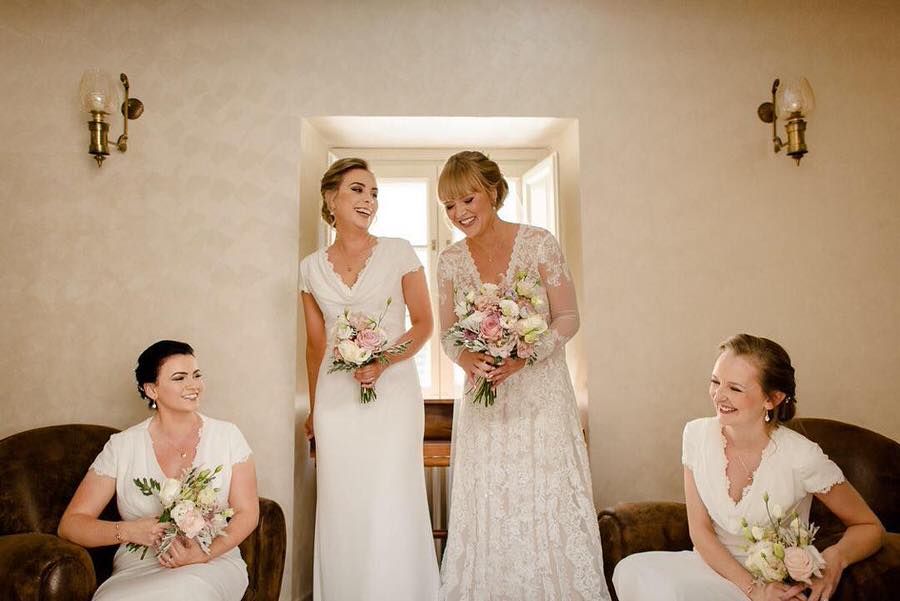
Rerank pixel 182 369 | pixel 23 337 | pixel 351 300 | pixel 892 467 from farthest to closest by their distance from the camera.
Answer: pixel 23 337 → pixel 351 300 → pixel 892 467 → pixel 182 369

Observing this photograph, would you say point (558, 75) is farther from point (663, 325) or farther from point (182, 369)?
point (182, 369)

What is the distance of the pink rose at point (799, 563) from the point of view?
6.66 feet

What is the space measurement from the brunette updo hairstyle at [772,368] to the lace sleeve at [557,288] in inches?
28.4

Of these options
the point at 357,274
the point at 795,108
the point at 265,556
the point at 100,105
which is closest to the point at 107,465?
the point at 265,556

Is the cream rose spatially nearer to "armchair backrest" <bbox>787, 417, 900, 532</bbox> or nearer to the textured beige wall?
"armchair backrest" <bbox>787, 417, 900, 532</bbox>

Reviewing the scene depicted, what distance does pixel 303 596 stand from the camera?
3.85 m

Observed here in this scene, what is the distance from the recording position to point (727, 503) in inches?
94.7

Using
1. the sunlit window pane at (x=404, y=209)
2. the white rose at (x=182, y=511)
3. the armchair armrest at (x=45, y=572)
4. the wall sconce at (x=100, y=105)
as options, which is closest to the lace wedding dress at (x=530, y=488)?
the white rose at (x=182, y=511)

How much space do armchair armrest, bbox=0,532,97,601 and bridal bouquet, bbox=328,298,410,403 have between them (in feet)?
3.75

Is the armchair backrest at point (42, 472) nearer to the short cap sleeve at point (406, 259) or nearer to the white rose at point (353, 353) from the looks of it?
the white rose at point (353, 353)

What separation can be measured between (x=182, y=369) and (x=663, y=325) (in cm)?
249

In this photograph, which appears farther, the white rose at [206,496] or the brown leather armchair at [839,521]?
the white rose at [206,496]

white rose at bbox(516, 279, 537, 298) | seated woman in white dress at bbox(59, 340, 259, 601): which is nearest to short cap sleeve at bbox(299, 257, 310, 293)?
seated woman in white dress at bbox(59, 340, 259, 601)

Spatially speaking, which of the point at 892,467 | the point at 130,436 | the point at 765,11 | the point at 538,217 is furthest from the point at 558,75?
the point at 130,436
